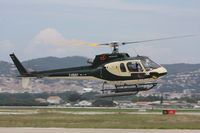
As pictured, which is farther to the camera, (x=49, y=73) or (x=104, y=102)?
(x=104, y=102)

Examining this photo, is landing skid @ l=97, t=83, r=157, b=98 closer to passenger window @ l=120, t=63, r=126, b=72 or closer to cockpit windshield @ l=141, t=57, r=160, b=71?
cockpit windshield @ l=141, t=57, r=160, b=71

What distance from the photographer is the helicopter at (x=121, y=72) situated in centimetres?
3525

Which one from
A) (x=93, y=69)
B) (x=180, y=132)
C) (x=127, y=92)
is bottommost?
(x=180, y=132)

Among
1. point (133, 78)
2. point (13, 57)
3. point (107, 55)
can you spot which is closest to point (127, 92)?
point (133, 78)

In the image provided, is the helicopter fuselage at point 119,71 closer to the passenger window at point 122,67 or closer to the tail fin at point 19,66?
the passenger window at point 122,67

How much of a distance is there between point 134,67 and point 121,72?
4.22 feet

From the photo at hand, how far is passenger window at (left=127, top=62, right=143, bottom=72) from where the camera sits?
35.3 meters

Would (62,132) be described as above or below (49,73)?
below

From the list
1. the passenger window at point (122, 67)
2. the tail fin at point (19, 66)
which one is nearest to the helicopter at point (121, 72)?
the passenger window at point (122, 67)

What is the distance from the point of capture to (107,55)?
37094 millimetres

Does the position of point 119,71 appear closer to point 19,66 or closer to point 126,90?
point 126,90

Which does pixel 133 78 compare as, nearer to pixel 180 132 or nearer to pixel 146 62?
pixel 146 62

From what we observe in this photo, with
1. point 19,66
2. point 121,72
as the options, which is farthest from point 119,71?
point 19,66

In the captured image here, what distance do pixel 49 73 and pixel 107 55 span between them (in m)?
6.29
